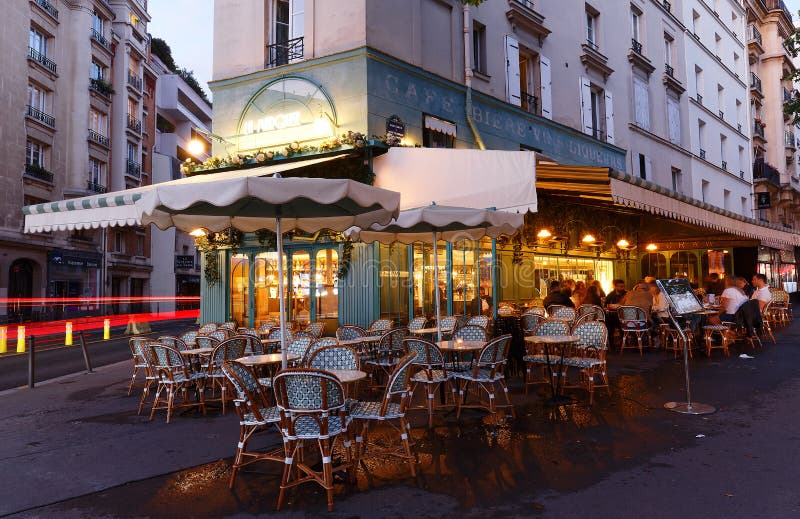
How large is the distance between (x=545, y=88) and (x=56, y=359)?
14.4 m

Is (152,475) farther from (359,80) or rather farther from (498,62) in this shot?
(498,62)

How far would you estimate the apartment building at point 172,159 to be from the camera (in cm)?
3744

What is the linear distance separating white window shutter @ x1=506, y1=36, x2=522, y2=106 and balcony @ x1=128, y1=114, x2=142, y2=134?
2707cm

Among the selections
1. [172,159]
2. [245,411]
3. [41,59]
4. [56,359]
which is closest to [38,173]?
[41,59]

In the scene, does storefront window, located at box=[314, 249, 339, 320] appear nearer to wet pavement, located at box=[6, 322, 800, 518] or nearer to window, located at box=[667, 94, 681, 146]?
wet pavement, located at box=[6, 322, 800, 518]

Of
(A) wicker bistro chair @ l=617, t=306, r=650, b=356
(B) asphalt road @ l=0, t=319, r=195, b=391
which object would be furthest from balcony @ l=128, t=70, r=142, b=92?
(A) wicker bistro chair @ l=617, t=306, r=650, b=356

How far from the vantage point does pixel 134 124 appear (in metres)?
Result: 34.4

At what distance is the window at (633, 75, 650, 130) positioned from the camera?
783 inches

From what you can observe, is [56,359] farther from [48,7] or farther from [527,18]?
[48,7]

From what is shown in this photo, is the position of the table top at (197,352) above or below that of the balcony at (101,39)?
below

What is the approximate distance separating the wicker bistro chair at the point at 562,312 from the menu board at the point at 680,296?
9.93ft

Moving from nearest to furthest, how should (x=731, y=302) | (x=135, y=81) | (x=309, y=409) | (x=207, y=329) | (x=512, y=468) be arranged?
(x=309, y=409)
(x=512, y=468)
(x=207, y=329)
(x=731, y=302)
(x=135, y=81)

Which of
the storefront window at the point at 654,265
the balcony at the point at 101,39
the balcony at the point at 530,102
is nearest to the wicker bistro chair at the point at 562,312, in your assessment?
the balcony at the point at 530,102

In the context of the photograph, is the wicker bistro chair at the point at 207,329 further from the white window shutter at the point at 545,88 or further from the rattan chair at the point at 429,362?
the white window shutter at the point at 545,88
